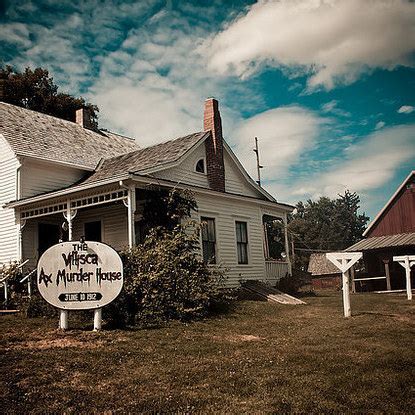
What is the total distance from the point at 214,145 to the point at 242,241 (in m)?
4.16

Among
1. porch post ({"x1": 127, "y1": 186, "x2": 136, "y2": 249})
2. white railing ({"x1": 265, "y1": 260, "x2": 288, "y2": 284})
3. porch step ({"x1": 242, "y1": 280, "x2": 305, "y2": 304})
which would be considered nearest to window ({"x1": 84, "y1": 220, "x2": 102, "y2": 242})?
porch post ({"x1": 127, "y1": 186, "x2": 136, "y2": 249})

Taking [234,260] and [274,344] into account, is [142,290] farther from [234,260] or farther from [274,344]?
[234,260]

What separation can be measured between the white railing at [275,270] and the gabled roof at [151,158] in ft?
20.7

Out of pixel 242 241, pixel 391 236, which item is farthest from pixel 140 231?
pixel 391 236

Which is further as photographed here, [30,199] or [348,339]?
[30,199]

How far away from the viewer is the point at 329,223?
10738 centimetres

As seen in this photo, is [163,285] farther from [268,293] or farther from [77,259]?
[268,293]

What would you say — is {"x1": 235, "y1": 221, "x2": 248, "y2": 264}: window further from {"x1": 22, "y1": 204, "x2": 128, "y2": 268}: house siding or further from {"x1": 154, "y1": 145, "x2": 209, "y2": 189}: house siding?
{"x1": 22, "y1": 204, "x2": 128, "y2": 268}: house siding

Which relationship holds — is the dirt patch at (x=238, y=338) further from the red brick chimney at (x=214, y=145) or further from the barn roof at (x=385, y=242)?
the barn roof at (x=385, y=242)

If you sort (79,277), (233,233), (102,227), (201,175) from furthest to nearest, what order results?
(233,233) < (201,175) < (102,227) < (79,277)

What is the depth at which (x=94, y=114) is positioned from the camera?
134 feet

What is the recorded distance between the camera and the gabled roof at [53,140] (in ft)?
64.8

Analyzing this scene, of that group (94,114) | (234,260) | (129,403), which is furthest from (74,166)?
(94,114)

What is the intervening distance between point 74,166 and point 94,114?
72.2 ft
